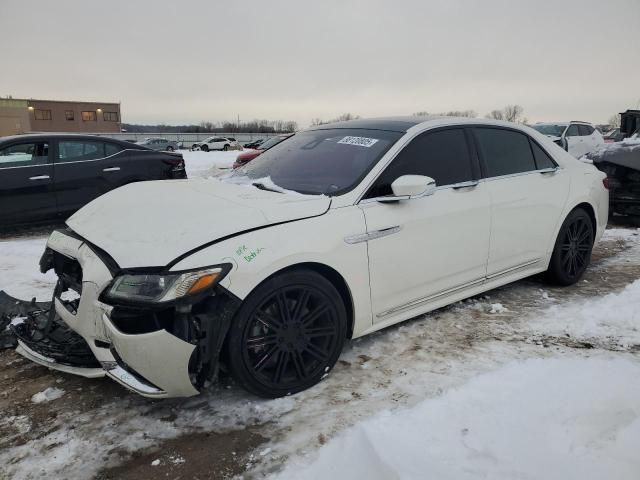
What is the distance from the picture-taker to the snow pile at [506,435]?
2.20m

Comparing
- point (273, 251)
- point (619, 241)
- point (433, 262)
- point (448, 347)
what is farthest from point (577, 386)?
point (619, 241)

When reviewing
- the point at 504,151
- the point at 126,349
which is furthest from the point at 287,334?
the point at 504,151

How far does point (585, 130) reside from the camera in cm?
1658

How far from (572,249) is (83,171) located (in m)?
6.51

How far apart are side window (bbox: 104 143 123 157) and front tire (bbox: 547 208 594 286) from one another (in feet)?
21.0

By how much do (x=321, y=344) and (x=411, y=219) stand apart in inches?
40.7

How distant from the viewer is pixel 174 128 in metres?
91.7

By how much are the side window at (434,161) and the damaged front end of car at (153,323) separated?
130 cm

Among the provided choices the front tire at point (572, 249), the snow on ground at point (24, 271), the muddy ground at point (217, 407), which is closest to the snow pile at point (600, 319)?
the muddy ground at point (217, 407)

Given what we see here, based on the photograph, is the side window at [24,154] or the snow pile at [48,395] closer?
the snow pile at [48,395]

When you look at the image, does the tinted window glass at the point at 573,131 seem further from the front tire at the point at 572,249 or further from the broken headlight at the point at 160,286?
the broken headlight at the point at 160,286

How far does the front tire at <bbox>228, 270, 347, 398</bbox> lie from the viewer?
2645mm

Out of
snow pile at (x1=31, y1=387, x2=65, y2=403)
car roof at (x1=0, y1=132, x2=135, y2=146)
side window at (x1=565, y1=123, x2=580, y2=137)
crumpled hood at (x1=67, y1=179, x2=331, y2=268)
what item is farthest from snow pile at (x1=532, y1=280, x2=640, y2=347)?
side window at (x1=565, y1=123, x2=580, y2=137)

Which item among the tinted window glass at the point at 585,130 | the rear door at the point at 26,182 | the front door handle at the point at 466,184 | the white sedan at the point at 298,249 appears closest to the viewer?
the white sedan at the point at 298,249
